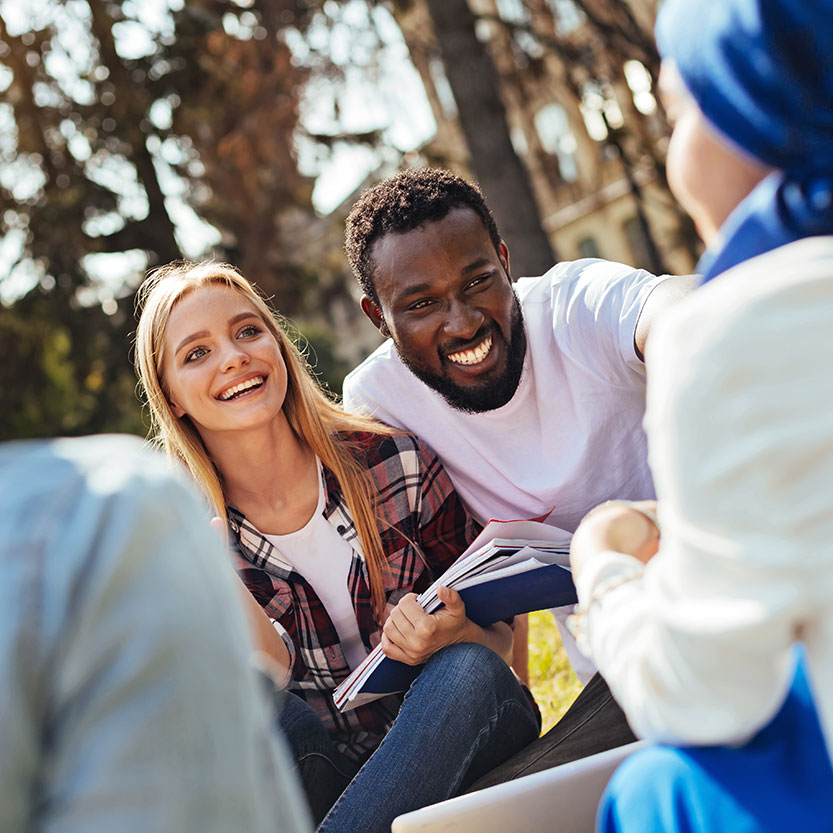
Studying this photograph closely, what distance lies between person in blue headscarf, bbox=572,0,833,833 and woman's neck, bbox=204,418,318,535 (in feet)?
5.78

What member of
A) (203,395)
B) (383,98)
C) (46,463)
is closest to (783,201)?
(46,463)

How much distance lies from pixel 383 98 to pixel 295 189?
2161 millimetres

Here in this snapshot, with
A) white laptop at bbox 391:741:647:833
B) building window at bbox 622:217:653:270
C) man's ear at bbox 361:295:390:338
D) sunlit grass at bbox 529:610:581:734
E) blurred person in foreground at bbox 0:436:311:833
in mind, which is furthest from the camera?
building window at bbox 622:217:653:270

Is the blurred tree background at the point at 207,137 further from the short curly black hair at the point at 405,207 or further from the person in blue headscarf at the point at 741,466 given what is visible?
the person in blue headscarf at the point at 741,466

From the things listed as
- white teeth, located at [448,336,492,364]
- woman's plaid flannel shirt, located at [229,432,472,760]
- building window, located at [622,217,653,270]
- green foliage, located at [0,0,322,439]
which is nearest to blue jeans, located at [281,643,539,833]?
woman's plaid flannel shirt, located at [229,432,472,760]

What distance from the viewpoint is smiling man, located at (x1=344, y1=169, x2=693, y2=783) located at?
2926 millimetres

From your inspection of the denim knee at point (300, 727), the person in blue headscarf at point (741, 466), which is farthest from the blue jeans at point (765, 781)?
the denim knee at point (300, 727)

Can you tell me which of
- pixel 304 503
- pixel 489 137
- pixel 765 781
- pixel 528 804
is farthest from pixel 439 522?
pixel 489 137

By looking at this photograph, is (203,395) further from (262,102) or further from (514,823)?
(262,102)

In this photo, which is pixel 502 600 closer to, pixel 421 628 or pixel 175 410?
pixel 421 628

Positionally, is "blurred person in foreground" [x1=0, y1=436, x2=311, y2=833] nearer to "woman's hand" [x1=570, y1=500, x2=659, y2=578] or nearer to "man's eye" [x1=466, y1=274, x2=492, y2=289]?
"woman's hand" [x1=570, y1=500, x2=659, y2=578]

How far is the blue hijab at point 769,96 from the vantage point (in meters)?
1.19

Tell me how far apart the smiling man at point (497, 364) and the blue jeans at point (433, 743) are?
1.96ft

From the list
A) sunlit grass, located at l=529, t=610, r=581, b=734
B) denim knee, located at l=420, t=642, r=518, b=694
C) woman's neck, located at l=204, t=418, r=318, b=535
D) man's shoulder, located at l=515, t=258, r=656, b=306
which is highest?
man's shoulder, located at l=515, t=258, r=656, b=306
